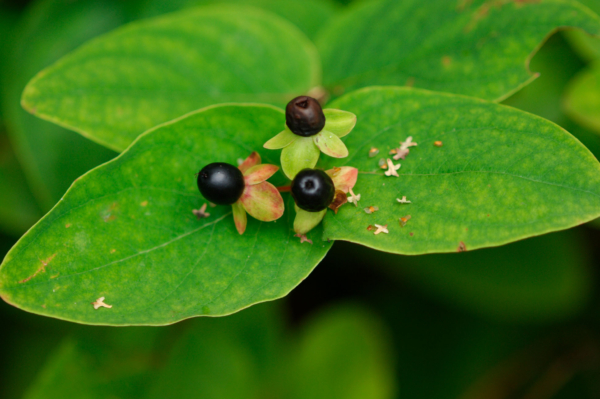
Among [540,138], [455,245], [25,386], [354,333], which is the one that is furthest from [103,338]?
[540,138]

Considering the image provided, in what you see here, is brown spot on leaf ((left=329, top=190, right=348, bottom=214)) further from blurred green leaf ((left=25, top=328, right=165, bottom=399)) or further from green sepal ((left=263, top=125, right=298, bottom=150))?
blurred green leaf ((left=25, top=328, right=165, bottom=399))

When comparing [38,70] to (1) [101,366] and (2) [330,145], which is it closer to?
(1) [101,366]

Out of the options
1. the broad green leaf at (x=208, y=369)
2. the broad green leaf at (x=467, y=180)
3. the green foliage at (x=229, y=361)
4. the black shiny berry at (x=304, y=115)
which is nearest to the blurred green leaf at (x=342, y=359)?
the green foliage at (x=229, y=361)

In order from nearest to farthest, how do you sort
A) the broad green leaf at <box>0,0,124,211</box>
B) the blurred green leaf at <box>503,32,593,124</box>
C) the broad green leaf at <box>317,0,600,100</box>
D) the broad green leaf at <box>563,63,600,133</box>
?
the broad green leaf at <box>317,0,600,100</box>, the broad green leaf at <box>563,63,600,133</box>, the broad green leaf at <box>0,0,124,211</box>, the blurred green leaf at <box>503,32,593,124</box>

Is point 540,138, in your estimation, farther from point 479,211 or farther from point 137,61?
point 137,61

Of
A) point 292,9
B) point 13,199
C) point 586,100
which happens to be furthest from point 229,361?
point 586,100

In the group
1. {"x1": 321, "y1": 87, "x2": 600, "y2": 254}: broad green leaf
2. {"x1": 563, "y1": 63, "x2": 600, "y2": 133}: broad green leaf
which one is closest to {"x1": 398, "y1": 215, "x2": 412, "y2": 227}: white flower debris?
{"x1": 321, "y1": 87, "x2": 600, "y2": 254}: broad green leaf
